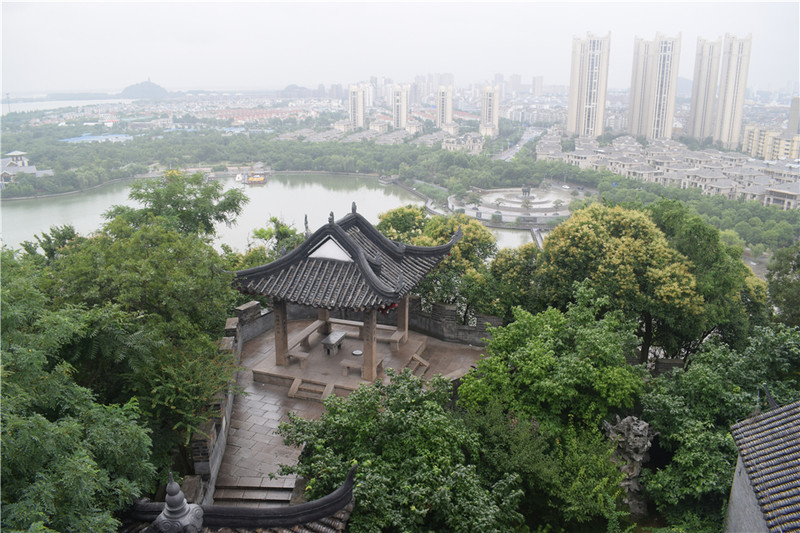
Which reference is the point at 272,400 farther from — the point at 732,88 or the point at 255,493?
the point at 732,88

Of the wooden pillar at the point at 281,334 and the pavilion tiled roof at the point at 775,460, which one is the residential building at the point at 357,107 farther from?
the pavilion tiled roof at the point at 775,460

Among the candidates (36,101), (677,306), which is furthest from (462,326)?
(36,101)

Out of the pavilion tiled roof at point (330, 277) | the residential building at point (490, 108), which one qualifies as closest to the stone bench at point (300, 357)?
the pavilion tiled roof at point (330, 277)

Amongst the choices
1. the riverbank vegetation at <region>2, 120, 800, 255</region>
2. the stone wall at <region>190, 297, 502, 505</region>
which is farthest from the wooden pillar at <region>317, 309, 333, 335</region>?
the riverbank vegetation at <region>2, 120, 800, 255</region>

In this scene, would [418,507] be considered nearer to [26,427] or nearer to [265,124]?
[26,427]

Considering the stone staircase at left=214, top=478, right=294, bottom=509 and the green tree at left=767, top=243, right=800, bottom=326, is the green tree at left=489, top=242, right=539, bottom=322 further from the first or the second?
the stone staircase at left=214, top=478, right=294, bottom=509

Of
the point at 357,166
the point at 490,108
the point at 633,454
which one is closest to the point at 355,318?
the point at 633,454

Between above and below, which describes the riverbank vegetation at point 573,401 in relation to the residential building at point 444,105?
below
